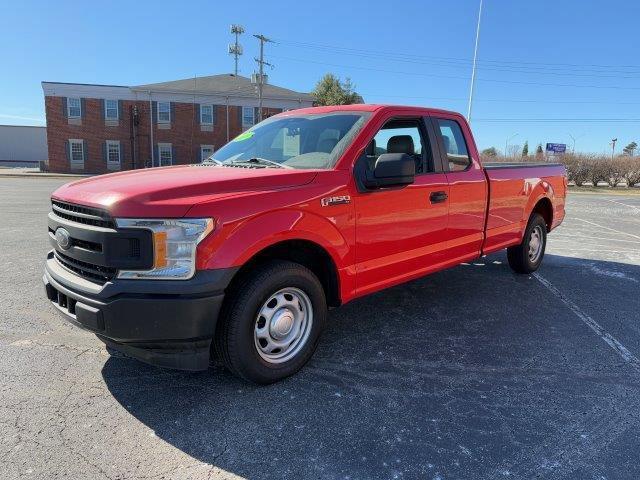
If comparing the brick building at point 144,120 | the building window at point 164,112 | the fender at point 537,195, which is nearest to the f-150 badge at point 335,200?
the fender at point 537,195

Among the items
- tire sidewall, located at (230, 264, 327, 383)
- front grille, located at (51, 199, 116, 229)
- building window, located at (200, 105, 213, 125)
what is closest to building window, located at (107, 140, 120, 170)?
building window, located at (200, 105, 213, 125)

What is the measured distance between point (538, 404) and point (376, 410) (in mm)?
1104

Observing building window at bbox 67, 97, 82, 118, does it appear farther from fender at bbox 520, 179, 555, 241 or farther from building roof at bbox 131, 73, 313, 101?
fender at bbox 520, 179, 555, 241

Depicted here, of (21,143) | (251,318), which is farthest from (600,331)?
(21,143)

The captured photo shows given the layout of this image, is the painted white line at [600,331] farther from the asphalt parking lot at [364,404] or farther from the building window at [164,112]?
the building window at [164,112]

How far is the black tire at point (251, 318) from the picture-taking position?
299cm

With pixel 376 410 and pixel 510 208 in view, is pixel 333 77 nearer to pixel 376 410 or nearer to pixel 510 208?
pixel 510 208

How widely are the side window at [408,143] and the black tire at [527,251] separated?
2.49 meters

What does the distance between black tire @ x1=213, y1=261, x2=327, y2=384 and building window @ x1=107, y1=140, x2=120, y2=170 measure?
38905mm

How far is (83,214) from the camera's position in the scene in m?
2.94

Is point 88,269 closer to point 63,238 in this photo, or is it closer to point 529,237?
point 63,238

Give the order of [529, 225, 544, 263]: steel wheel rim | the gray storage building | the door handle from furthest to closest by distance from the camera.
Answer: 1. the gray storage building
2. [529, 225, 544, 263]: steel wheel rim
3. the door handle

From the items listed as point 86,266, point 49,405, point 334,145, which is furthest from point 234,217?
point 49,405

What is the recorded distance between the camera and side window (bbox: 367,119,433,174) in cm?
438
